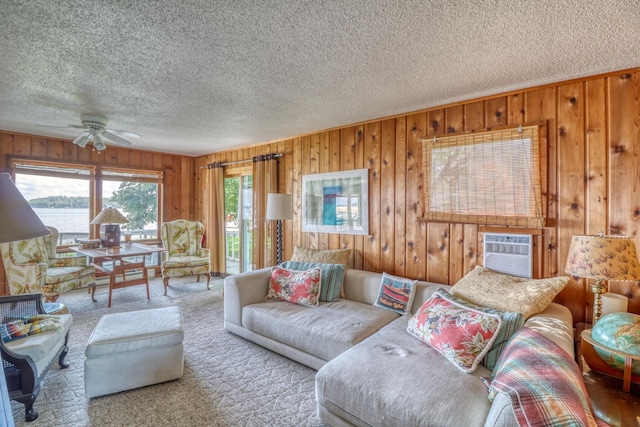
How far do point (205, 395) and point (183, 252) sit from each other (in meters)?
3.32

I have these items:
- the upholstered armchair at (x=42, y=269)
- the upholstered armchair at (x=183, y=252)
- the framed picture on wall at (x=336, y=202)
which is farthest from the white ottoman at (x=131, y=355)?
the upholstered armchair at (x=183, y=252)

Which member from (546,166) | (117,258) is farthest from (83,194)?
(546,166)

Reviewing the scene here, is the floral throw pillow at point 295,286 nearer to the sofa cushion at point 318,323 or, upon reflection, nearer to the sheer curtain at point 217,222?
the sofa cushion at point 318,323

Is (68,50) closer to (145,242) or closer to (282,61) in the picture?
(282,61)

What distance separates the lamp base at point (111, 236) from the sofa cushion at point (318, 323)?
2.86m

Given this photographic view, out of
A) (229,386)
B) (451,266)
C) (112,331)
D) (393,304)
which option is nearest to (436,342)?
(393,304)

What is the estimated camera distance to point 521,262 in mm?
2457

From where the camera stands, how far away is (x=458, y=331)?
181 cm

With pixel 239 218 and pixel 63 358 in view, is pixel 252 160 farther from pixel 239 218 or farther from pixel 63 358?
pixel 63 358

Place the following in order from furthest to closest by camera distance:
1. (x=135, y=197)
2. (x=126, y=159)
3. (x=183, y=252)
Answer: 1. (x=135, y=197)
2. (x=126, y=159)
3. (x=183, y=252)

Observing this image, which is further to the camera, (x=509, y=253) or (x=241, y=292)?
(x=241, y=292)

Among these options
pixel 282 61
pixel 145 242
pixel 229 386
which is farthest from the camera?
pixel 145 242

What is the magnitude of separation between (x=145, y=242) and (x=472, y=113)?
553 cm

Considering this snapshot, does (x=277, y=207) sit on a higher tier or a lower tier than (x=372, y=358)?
higher
